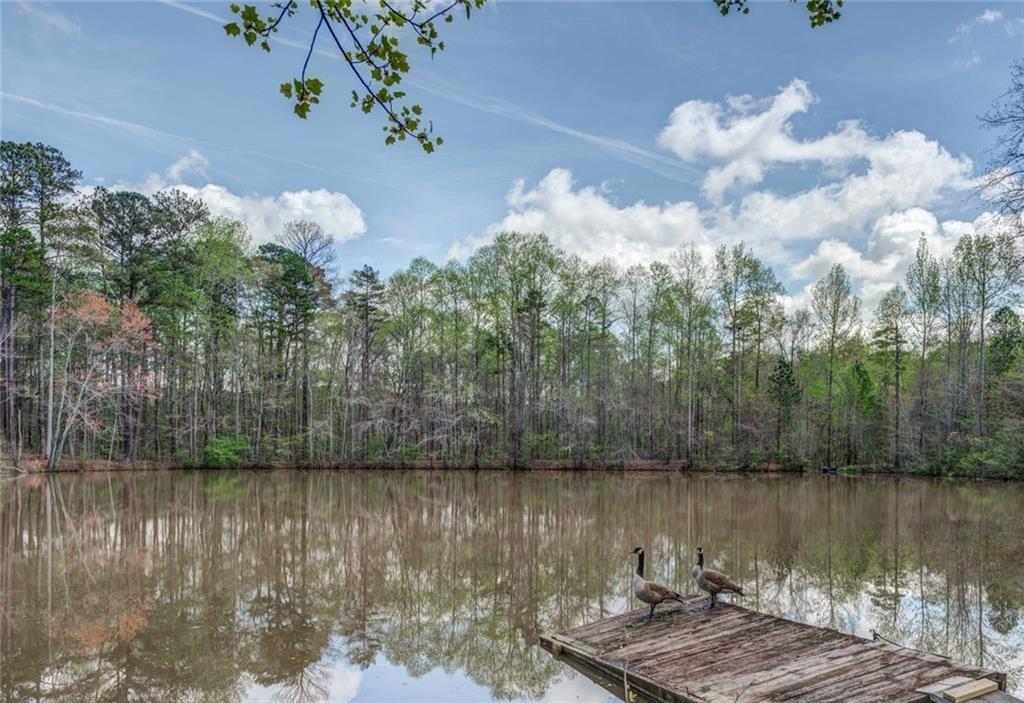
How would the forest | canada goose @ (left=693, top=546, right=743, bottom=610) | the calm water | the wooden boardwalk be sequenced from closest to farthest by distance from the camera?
the wooden boardwalk, the calm water, canada goose @ (left=693, top=546, right=743, bottom=610), the forest

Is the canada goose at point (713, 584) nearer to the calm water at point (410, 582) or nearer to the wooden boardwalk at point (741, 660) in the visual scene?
the wooden boardwalk at point (741, 660)

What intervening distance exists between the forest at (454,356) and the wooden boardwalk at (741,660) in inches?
1193

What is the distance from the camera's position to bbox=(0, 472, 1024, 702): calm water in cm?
768

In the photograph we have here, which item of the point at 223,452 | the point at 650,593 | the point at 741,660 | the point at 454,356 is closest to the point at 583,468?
the point at 454,356

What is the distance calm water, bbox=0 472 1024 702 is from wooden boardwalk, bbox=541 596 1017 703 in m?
0.55

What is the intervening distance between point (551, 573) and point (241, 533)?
8.34 meters

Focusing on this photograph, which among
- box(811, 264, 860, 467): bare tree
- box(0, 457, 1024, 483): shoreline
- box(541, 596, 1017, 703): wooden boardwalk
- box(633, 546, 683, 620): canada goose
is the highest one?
box(811, 264, 860, 467): bare tree

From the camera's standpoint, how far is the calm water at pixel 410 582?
7680 millimetres

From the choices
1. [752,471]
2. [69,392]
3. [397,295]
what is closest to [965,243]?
[752,471]

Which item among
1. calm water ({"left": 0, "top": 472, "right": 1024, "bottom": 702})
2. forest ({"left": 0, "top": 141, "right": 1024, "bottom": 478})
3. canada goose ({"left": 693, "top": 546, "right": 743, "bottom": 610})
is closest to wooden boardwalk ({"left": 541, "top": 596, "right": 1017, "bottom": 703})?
canada goose ({"left": 693, "top": 546, "right": 743, "bottom": 610})

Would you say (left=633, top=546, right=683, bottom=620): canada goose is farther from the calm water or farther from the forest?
the forest

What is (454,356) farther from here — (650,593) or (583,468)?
(650,593)

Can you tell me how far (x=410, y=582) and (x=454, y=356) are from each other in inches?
1281

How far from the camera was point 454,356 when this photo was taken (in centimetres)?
4416
